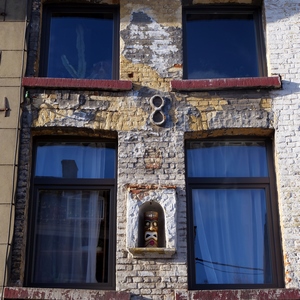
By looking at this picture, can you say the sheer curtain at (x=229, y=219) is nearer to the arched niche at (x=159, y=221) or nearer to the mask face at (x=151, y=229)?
the arched niche at (x=159, y=221)

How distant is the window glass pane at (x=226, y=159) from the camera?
8.56 meters

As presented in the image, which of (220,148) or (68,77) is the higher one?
(68,77)

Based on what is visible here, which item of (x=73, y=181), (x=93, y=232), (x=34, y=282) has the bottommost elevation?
(x=34, y=282)

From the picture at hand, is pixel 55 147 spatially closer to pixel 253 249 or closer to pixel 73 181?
pixel 73 181

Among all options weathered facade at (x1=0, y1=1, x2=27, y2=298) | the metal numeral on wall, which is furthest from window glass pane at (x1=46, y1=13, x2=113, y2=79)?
the metal numeral on wall

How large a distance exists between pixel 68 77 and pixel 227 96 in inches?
89.5

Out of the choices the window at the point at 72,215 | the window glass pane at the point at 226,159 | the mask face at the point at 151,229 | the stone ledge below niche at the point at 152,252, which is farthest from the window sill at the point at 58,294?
the window glass pane at the point at 226,159

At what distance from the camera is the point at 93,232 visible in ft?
27.0

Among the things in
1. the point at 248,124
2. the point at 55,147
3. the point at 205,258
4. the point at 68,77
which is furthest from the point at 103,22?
the point at 205,258

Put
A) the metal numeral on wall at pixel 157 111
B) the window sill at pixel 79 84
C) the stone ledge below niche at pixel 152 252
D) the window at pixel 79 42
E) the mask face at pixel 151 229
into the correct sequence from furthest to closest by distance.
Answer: the window at pixel 79 42, the window sill at pixel 79 84, the metal numeral on wall at pixel 157 111, the mask face at pixel 151 229, the stone ledge below niche at pixel 152 252

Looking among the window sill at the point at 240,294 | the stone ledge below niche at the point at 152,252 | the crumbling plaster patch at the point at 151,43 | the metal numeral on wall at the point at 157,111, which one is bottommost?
the window sill at the point at 240,294

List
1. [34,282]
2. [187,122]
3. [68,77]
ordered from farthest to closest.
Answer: [68,77] < [187,122] < [34,282]

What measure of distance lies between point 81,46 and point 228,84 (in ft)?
7.46

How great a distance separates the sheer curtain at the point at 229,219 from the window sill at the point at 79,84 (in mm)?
1312
